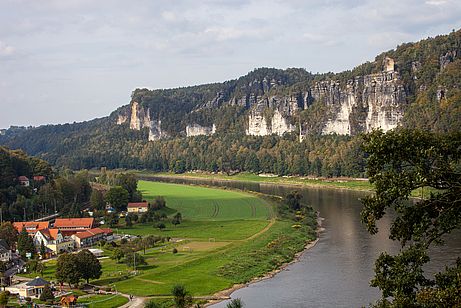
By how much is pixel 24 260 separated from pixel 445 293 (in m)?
40.5

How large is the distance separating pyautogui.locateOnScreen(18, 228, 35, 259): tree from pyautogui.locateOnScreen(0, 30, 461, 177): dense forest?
147ft

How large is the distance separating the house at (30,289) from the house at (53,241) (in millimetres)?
13319

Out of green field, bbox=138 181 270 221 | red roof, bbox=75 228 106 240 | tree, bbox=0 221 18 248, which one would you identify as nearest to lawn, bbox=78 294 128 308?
tree, bbox=0 221 18 248

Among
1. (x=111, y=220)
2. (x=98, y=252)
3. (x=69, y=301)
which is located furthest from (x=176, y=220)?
(x=69, y=301)

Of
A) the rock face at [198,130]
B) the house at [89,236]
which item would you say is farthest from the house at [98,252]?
the rock face at [198,130]

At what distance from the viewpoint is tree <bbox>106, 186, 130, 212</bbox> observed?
67.6 meters

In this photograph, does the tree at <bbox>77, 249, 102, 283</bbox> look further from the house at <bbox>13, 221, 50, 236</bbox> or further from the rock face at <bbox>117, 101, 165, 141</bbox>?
the rock face at <bbox>117, 101, 165, 141</bbox>

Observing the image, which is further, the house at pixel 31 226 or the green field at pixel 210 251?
the house at pixel 31 226

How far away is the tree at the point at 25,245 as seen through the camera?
148ft

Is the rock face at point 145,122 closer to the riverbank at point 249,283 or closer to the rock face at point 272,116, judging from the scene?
the rock face at point 272,116

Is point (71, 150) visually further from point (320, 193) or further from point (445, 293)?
point (445, 293)

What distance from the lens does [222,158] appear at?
12925 centimetres

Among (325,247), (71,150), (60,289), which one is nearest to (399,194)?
(60,289)

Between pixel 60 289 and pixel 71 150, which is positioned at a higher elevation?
pixel 71 150
